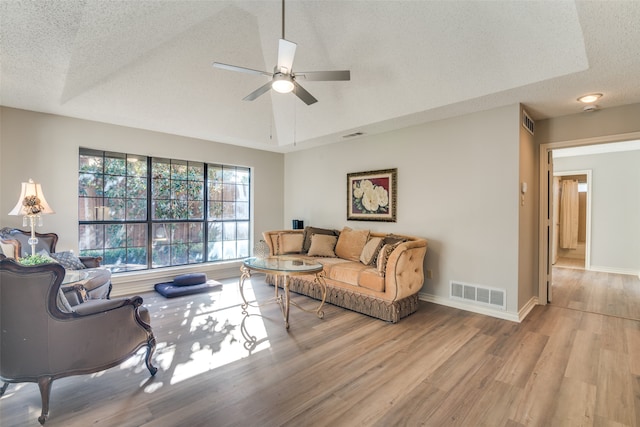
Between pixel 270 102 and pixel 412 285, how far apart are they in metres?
Result: 3.65

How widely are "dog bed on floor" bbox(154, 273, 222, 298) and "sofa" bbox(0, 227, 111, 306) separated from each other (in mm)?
855

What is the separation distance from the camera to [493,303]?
12.0 feet

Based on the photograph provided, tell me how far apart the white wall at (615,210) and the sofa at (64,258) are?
887 cm

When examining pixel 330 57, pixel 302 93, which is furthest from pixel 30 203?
pixel 330 57

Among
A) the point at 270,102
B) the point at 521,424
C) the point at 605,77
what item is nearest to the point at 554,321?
the point at 521,424

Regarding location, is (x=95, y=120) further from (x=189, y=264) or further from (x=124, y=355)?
(x=124, y=355)

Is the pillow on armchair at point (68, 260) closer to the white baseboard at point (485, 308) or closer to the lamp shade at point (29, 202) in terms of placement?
the lamp shade at point (29, 202)

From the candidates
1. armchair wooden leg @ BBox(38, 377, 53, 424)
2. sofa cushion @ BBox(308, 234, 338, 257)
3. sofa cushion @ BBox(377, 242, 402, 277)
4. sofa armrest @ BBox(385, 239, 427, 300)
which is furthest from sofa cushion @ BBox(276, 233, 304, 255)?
armchair wooden leg @ BBox(38, 377, 53, 424)

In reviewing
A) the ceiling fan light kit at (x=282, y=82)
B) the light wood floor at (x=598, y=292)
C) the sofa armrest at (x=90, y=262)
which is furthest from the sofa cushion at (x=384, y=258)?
the sofa armrest at (x=90, y=262)

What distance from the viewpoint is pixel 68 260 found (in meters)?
3.65

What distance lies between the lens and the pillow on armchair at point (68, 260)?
359 centimetres

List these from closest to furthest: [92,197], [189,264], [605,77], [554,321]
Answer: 1. [605,77]
2. [554,321]
3. [92,197]
4. [189,264]

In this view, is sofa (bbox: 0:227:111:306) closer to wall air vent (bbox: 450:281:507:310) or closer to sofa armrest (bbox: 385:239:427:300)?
sofa armrest (bbox: 385:239:427:300)

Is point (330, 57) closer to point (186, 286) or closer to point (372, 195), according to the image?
point (372, 195)
